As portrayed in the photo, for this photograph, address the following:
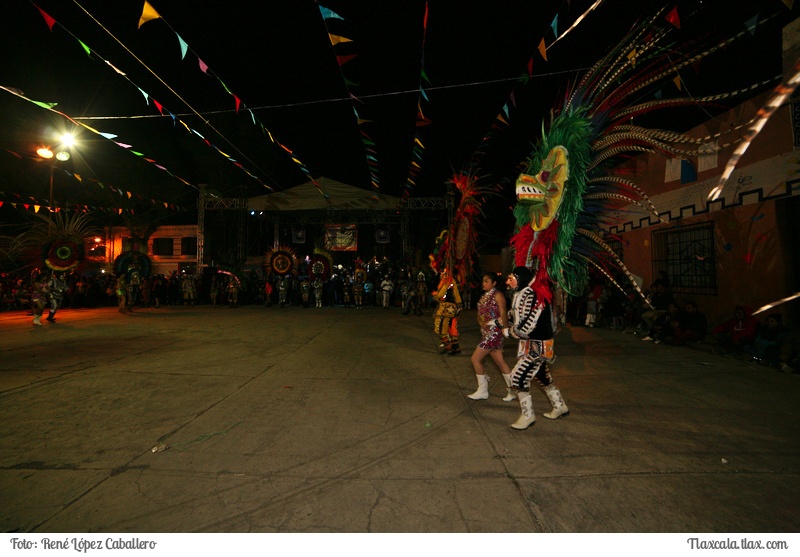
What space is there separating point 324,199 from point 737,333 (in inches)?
631

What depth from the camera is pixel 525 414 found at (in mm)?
3680

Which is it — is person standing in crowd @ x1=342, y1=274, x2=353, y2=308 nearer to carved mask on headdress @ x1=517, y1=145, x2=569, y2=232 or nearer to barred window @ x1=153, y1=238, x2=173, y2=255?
carved mask on headdress @ x1=517, y1=145, x2=569, y2=232

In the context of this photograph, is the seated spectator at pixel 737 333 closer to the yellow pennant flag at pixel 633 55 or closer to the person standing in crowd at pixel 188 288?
the yellow pennant flag at pixel 633 55

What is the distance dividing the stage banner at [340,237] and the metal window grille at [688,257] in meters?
13.8

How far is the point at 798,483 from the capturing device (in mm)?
2617

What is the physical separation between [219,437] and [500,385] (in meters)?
3.46

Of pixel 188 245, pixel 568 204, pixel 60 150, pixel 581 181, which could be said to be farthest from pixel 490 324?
pixel 188 245

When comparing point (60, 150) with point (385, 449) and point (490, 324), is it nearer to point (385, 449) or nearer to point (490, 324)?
point (490, 324)

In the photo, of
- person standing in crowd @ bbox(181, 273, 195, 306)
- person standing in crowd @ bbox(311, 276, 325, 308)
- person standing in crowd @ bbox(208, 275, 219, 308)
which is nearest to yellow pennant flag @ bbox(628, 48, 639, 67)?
person standing in crowd @ bbox(311, 276, 325, 308)

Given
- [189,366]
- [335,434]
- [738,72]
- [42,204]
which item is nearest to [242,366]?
[189,366]

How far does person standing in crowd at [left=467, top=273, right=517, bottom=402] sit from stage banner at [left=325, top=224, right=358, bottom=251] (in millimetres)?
16035

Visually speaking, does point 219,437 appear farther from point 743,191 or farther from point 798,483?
point 743,191

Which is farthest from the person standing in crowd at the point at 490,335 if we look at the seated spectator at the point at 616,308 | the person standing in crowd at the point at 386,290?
the person standing in crowd at the point at 386,290

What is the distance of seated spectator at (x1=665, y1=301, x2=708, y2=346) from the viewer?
7652mm
